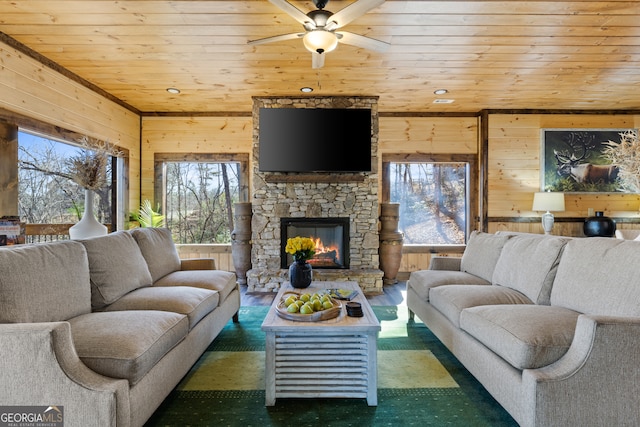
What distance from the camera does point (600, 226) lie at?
500 centimetres

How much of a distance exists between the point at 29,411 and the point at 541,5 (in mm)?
3775

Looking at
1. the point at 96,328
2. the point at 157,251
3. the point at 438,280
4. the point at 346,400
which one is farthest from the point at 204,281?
the point at 438,280

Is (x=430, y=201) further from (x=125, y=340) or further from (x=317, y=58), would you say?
(x=125, y=340)

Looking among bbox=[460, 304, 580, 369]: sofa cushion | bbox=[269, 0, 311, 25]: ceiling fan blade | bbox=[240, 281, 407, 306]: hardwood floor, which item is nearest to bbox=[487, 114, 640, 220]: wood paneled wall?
bbox=[240, 281, 407, 306]: hardwood floor

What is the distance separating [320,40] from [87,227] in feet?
7.58

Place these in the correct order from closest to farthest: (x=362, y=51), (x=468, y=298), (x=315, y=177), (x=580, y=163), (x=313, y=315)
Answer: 1. (x=313, y=315)
2. (x=468, y=298)
3. (x=362, y=51)
4. (x=315, y=177)
5. (x=580, y=163)

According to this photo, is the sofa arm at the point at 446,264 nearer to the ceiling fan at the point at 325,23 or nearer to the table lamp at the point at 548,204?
the ceiling fan at the point at 325,23

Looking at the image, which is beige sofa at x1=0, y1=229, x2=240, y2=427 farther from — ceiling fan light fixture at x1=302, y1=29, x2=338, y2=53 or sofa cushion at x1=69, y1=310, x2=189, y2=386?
ceiling fan light fixture at x1=302, y1=29, x2=338, y2=53

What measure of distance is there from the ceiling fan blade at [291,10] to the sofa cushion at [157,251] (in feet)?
6.92

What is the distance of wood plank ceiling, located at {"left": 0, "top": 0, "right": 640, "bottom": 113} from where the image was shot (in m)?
2.72

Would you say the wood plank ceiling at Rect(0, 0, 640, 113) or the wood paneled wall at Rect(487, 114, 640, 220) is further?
the wood paneled wall at Rect(487, 114, 640, 220)

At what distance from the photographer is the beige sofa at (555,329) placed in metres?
1.56

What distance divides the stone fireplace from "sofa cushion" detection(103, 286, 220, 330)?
7.38 feet

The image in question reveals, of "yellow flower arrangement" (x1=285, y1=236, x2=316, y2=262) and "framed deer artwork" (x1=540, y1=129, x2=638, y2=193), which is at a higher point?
"framed deer artwork" (x1=540, y1=129, x2=638, y2=193)
